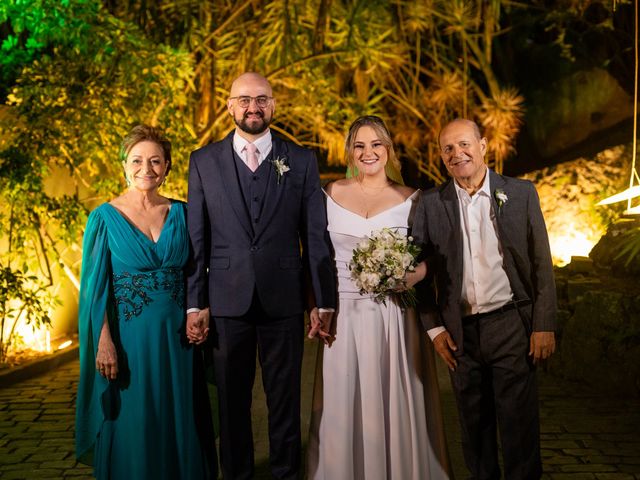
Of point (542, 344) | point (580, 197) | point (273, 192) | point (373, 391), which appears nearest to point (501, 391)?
point (542, 344)

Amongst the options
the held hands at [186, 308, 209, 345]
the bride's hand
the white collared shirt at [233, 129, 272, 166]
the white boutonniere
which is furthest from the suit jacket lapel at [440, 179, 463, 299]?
the held hands at [186, 308, 209, 345]

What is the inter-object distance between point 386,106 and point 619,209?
6175 mm

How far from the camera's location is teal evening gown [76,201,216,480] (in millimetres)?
3768

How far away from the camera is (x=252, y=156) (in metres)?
3.92

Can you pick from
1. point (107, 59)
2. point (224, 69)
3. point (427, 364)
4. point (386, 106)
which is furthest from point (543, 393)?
point (386, 106)

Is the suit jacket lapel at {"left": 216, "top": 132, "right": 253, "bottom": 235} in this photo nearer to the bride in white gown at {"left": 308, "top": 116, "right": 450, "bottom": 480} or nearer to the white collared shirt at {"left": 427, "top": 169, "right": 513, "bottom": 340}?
the bride in white gown at {"left": 308, "top": 116, "right": 450, "bottom": 480}

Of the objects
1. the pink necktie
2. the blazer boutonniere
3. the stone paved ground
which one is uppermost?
the pink necktie

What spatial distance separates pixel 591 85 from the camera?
40.5 feet

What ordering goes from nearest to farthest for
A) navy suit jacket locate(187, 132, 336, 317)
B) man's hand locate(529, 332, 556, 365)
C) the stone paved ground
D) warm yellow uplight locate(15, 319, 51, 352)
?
man's hand locate(529, 332, 556, 365) < navy suit jacket locate(187, 132, 336, 317) < the stone paved ground < warm yellow uplight locate(15, 319, 51, 352)

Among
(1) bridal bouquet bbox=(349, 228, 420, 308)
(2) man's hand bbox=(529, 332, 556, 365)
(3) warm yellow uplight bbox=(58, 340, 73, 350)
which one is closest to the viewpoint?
(1) bridal bouquet bbox=(349, 228, 420, 308)

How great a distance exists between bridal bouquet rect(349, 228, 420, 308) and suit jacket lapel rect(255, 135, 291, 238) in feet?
1.62

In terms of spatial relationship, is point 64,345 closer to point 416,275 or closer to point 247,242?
point 247,242

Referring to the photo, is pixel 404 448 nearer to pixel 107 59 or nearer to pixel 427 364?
pixel 427 364

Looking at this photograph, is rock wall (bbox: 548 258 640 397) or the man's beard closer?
the man's beard
